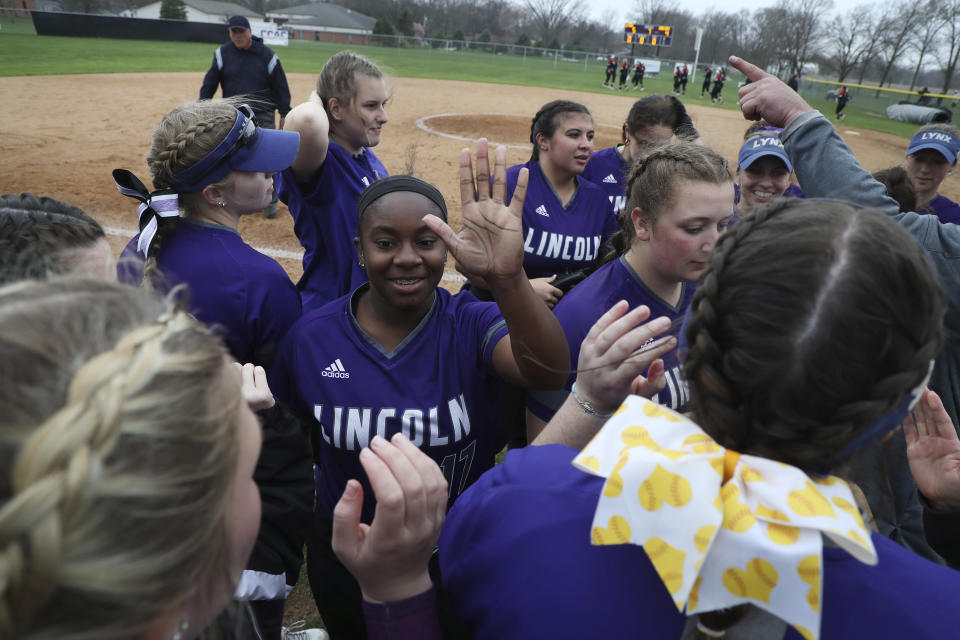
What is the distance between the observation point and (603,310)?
2.44 meters

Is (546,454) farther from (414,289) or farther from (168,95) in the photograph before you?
(168,95)

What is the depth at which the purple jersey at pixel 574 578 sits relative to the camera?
0.90 metres

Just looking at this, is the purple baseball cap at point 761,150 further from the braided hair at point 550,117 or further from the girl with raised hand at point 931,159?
the girl with raised hand at point 931,159

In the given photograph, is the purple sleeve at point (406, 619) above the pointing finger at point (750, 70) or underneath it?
underneath

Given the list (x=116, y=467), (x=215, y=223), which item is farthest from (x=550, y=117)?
(x=116, y=467)

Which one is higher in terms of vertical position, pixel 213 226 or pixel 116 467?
pixel 116 467

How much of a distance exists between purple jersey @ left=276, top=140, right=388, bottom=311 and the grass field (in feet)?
50.9

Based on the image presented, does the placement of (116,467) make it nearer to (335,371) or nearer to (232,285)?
(335,371)

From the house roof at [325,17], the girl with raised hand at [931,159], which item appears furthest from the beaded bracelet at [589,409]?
the house roof at [325,17]

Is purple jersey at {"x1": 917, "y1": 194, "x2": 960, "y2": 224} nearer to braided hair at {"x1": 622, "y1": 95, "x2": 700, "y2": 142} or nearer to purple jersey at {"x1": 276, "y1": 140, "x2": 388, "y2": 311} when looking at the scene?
braided hair at {"x1": 622, "y1": 95, "x2": 700, "y2": 142}

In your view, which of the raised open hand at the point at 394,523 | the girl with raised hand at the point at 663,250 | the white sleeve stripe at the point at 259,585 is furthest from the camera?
the girl with raised hand at the point at 663,250

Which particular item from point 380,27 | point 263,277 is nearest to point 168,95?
point 263,277

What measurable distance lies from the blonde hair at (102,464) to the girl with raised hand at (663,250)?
1677 millimetres

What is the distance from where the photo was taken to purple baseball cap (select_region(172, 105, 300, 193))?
104 inches
